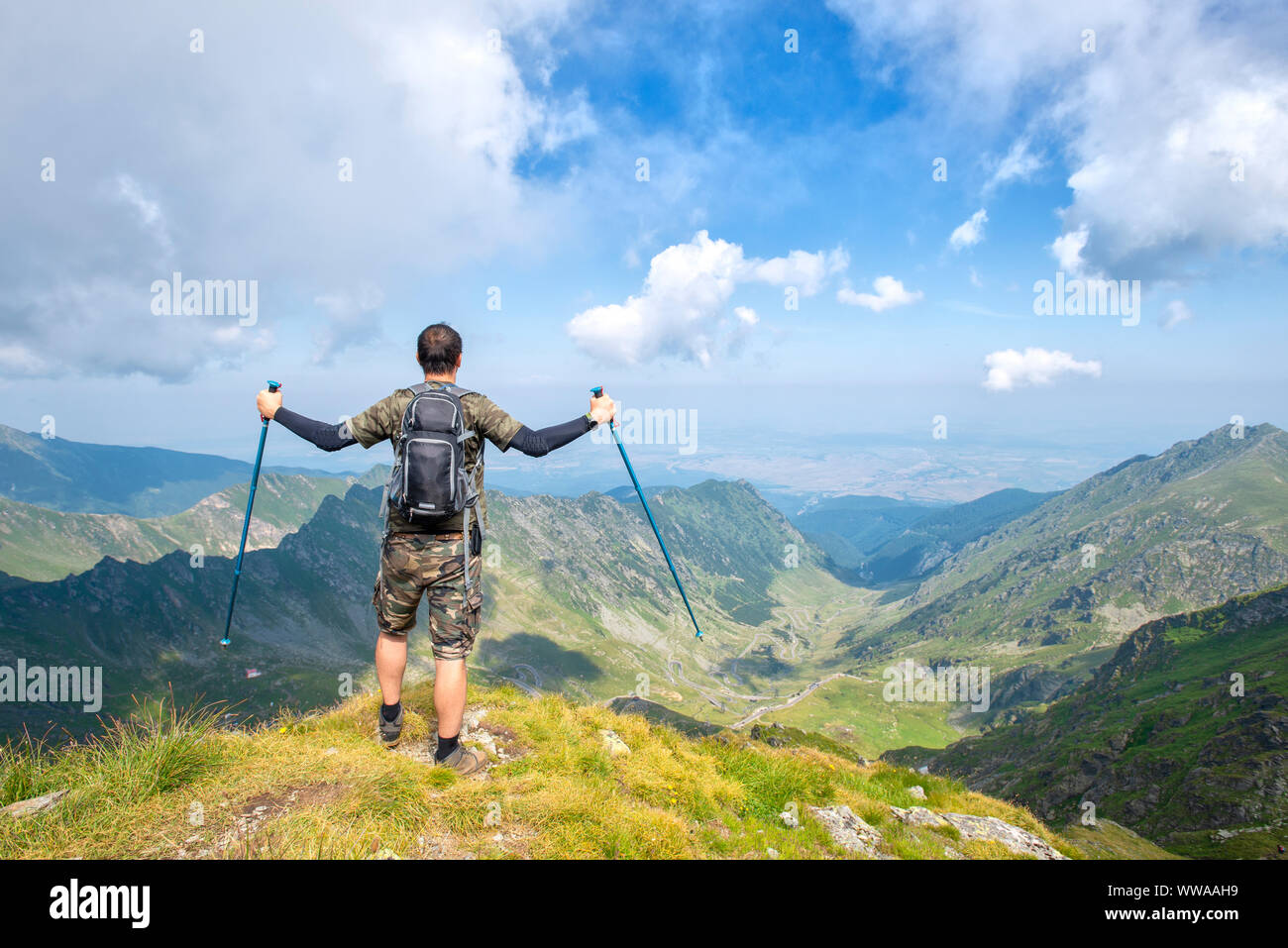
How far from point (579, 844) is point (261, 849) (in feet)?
11.3

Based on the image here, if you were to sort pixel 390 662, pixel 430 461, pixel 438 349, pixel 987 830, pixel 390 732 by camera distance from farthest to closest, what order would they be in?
pixel 987 830
pixel 390 732
pixel 390 662
pixel 438 349
pixel 430 461

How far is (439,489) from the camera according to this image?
25.7 feet

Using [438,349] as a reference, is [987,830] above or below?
below

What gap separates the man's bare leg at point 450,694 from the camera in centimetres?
847

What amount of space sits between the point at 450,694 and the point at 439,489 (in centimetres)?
335

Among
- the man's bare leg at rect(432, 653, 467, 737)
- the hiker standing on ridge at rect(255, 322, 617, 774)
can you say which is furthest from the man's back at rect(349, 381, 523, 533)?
the man's bare leg at rect(432, 653, 467, 737)

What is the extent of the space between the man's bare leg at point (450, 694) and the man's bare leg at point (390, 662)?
0.68 meters

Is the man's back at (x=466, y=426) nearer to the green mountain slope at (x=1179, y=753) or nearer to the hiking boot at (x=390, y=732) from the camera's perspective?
the hiking boot at (x=390, y=732)

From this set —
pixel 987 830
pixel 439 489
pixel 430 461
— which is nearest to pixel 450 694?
pixel 439 489

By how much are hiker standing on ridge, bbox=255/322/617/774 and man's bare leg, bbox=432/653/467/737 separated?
2 cm

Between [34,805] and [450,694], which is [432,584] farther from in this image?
[34,805]

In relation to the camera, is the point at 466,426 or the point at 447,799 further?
the point at 466,426
